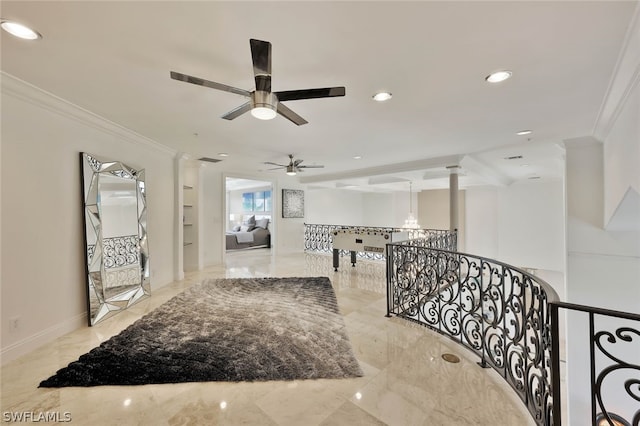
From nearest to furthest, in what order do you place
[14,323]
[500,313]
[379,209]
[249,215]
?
[14,323]
[500,313]
[249,215]
[379,209]

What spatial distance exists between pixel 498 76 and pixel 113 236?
15.5ft

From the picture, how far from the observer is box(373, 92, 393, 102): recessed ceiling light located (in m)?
2.54

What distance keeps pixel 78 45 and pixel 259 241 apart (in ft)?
26.7

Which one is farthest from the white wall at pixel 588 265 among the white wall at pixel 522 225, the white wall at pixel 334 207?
the white wall at pixel 334 207

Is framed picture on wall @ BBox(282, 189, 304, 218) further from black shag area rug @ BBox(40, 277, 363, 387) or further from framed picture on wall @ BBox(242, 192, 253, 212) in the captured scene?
black shag area rug @ BBox(40, 277, 363, 387)

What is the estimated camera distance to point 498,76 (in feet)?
7.29

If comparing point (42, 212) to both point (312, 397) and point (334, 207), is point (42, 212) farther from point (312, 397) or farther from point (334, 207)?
point (334, 207)

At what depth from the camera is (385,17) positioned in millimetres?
1567

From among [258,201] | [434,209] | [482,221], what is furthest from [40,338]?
[434,209]

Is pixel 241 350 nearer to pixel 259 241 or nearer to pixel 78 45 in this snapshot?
pixel 78 45

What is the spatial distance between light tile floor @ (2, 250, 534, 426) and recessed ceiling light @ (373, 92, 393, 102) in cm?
251

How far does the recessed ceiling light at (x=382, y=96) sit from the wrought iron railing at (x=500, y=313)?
70.7 inches

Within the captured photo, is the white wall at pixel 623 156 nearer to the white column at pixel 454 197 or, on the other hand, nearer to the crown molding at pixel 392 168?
the crown molding at pixel 392 168

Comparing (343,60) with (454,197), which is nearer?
(343,60)
